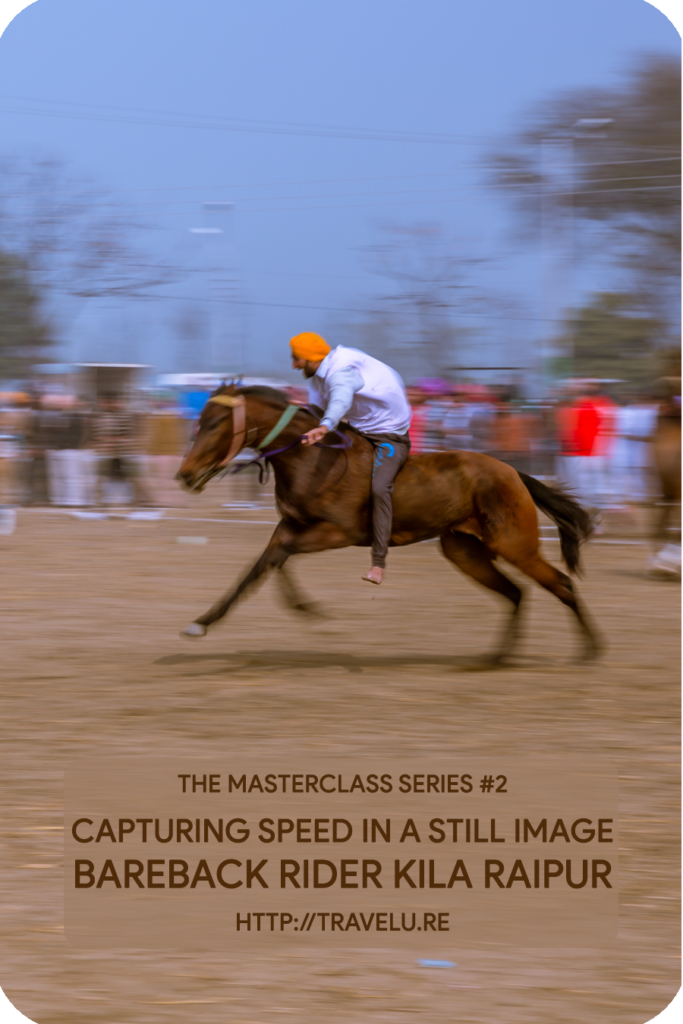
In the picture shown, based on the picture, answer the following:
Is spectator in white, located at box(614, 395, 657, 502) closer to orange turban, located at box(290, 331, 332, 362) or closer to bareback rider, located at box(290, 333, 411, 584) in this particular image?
bareback rider, located at box(290, 333, 411, 584)

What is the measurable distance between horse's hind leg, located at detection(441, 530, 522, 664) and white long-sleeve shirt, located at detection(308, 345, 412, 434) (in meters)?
0.76

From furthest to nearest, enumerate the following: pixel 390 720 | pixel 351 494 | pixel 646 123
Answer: pixel 646 123 → pixel 351 494 → pixel 390 720

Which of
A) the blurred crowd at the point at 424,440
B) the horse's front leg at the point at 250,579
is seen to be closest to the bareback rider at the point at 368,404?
the horse's front leg at the point at 250,579

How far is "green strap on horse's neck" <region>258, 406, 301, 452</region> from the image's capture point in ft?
23.5

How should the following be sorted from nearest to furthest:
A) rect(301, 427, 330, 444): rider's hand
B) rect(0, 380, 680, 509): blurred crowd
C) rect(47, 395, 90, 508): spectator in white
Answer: rect(301, 427, 330, 444): rider's hand, rect(0, 380, 680, 509): blurred crowd, rect(47, 395, 90, 508): spectator in white

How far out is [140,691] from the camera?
668 cm

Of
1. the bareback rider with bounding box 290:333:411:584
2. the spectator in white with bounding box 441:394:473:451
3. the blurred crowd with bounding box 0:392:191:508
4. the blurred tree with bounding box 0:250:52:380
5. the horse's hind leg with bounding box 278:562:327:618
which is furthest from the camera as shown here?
the blurred tree with bounding box 0:250:52:380

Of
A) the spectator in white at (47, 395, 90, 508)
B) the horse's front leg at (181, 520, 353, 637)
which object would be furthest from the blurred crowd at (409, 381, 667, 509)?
the horse's front leg at (181, 520, 353, 637)

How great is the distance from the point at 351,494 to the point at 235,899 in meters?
3.98

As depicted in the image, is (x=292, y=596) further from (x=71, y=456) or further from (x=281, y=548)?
(x=71, y=456)

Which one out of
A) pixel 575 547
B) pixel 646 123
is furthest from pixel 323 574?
pixel 646 123

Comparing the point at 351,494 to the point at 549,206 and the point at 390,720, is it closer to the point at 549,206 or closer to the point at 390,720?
the point at 390,720

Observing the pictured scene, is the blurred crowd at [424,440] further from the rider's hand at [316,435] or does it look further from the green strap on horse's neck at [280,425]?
the rider's hand at [316,435]

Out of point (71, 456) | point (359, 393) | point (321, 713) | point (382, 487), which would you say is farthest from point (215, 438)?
point (71, 456)
